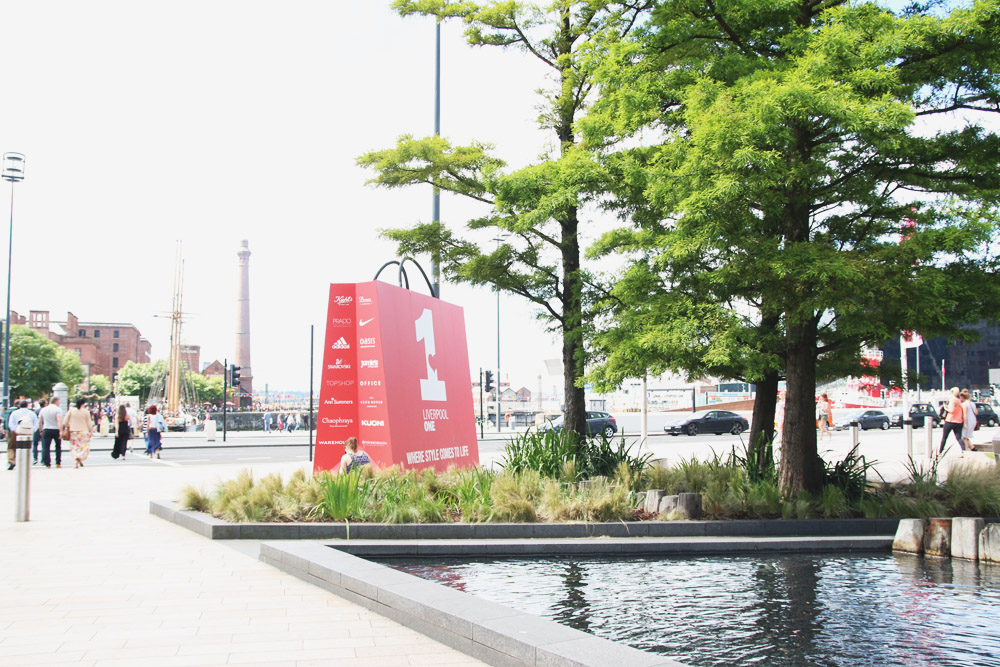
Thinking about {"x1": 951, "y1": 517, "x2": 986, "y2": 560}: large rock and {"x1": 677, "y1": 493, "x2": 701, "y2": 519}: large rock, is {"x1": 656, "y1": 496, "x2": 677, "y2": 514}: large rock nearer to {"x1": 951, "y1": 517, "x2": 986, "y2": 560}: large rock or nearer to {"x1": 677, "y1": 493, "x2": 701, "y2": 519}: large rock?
{"x1": 677, "y1": 493, "x2": 701, "y2": 519}: large rock

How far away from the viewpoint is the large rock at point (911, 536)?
909cm

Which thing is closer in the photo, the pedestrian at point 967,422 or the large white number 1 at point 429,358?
the large white number 1 at point 429,358

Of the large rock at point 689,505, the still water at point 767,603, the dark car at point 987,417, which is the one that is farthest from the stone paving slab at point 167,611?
the dark car at point 987,417

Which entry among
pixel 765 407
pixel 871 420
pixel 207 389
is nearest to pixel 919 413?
pixel 871 420

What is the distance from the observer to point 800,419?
1138cm

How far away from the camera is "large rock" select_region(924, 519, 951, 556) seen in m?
9.01

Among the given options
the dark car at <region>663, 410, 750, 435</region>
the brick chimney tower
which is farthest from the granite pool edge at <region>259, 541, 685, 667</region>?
the brick chimney tower

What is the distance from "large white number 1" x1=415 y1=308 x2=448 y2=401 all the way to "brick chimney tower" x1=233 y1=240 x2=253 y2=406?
4422 inches

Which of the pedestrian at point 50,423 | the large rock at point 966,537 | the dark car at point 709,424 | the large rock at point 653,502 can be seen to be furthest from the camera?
the dark car at point 709,424

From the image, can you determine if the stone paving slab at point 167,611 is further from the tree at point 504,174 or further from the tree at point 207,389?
the tree at point 207,389

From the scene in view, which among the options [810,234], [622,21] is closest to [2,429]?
[622,21]

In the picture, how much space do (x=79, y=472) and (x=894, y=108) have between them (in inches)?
814

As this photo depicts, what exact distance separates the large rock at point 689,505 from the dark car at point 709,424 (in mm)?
34756

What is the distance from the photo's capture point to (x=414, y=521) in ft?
31.7
